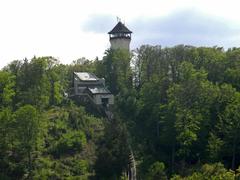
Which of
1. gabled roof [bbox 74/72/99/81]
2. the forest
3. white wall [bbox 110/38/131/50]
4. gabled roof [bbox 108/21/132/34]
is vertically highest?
gabled roof [bbox 108/21/132/34]

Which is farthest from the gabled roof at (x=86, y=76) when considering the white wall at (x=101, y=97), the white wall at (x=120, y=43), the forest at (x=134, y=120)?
the white wall at (x=120, y=43)

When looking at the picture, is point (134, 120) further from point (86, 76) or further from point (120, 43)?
point (120, 43)

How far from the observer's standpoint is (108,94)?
76.8 meters

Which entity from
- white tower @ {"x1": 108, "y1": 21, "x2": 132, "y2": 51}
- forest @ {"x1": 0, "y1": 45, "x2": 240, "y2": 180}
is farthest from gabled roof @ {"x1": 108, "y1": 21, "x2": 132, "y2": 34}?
forest @ {"x1": 0, "y1": 45, "x2": 240, "y2": 180}

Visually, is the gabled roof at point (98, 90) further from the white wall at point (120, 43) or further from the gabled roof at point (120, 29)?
the gabled roof at point (120, 29)

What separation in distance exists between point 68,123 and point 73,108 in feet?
13.0

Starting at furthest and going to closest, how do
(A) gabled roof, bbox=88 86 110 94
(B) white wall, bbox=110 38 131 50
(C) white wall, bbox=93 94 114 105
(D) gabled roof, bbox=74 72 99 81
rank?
(B) white wall, bbox=110 38 131 50
(D) gabled roof, bbox=74 72 99 81
(A) gabled roof, bbox=88 86 110 94
(C) white wall, bbox=93 94 114 105

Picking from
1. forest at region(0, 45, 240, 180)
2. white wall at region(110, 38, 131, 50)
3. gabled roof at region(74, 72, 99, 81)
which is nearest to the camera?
forest at region(0, 45, 240, 180)

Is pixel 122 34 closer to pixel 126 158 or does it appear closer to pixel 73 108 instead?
pixel 73 108

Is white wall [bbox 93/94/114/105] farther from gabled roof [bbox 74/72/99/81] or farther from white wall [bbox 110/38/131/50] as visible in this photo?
white wall [bbox 110/38/131/50]

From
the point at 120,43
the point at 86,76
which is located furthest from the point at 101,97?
the point at 120,43

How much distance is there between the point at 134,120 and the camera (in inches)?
2921

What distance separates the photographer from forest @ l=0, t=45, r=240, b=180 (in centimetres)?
6072

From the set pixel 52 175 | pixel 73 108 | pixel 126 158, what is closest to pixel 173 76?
pixel 73 108
